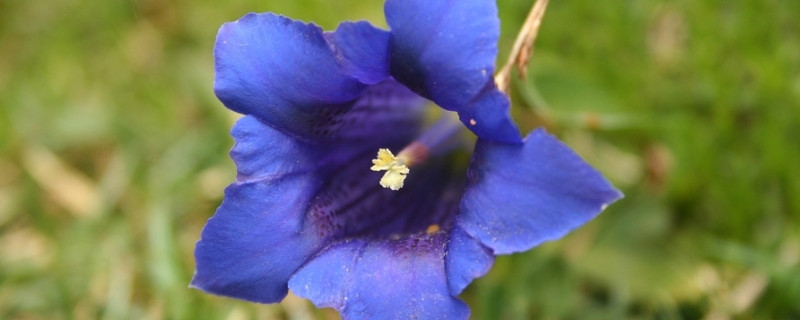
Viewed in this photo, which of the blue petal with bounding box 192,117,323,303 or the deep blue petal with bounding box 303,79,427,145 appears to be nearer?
the blue petal with bounding box 192,117,323,303

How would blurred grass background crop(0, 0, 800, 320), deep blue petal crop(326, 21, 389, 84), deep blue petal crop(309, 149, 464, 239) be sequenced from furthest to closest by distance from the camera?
blurred grass background crop(0, 0, 800, 320) < deep blue petal crop(309, 149, 464, 239) < deep blue petal crop(326, 21, 389, 84)

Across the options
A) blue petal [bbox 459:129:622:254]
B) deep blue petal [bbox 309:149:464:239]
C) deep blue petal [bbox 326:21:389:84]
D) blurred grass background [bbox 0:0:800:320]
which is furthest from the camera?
blurred grass background [bbox 0:0:800:320]

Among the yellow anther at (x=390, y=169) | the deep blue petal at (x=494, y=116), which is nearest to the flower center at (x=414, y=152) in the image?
the yellow anther at (x=390, y=169)

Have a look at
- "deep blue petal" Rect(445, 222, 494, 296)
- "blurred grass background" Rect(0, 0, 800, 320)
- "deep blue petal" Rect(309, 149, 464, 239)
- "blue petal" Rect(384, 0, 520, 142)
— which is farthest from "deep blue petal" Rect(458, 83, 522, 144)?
"blurred grass background" Rect(0, 0, 800, 320)

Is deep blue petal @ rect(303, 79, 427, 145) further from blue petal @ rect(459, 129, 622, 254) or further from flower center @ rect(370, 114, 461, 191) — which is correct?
blue petal @ rect(459, 129, 622, 254)

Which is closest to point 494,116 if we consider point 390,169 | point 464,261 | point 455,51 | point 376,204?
point 455,51

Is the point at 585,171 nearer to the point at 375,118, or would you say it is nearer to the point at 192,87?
the point at 375,118

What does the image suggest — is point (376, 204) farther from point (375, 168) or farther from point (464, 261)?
point (464, 261)
